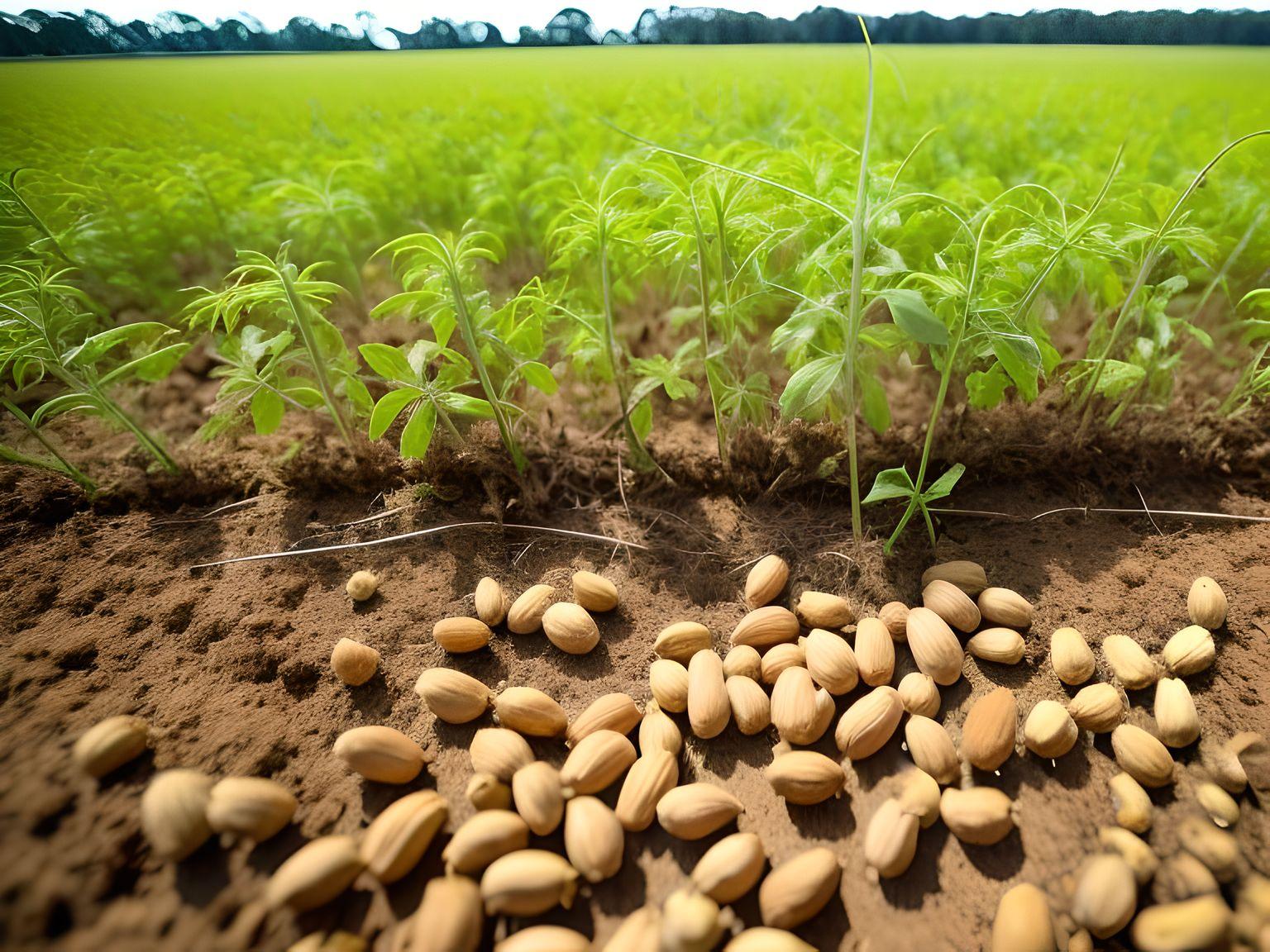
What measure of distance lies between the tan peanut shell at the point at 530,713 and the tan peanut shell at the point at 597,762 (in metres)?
0.05

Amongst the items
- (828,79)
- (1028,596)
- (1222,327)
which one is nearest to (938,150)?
(828,79)

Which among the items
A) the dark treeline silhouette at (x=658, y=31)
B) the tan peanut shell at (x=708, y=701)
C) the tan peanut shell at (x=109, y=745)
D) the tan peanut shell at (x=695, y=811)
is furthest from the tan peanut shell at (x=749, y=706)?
the dark treeline silhouette at (x=658, y=31)

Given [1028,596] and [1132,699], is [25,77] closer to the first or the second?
[1028,596]

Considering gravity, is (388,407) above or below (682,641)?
above

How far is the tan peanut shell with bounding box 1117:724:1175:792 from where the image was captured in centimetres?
80

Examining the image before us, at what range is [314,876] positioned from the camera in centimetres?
67

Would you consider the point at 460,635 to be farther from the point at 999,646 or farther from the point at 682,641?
the point at 999,646

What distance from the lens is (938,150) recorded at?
6.01ft

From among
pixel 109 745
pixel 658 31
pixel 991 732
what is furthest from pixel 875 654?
pixel 658 31

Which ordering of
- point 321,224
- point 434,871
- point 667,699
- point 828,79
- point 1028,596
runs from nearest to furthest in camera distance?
point 434,871
point 667,699
point 1028,596
point 321,224
point 828,79

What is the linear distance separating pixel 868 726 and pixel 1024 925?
26 centimetres

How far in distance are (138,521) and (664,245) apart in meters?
1.20

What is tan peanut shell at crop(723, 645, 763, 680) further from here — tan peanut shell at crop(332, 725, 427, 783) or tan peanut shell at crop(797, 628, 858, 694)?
tan peanut shell at crop(332, 725, 427, 783)

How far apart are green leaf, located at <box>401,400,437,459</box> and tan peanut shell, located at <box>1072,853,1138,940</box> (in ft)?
3.63
